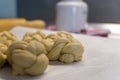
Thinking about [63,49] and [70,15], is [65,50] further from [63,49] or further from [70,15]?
[70,15]

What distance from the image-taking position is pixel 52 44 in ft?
1.06

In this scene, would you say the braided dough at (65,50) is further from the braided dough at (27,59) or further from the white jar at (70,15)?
the white jar at (70,15)

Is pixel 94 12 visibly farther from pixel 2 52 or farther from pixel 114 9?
pixel 2 52

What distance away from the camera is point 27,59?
26 cm

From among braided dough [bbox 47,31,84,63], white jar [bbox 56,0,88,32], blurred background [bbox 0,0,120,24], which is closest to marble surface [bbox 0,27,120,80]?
braided dough [bbox 47,31,84,63]

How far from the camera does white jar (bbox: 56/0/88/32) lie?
0.63 metres

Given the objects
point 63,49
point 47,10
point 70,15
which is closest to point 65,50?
point 63,49

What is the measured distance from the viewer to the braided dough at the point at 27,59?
26 centimetres

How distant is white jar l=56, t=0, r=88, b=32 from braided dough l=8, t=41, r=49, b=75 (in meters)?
0.37

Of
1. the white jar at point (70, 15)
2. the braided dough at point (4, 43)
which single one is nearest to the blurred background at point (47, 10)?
the white jar at point (70, 15)

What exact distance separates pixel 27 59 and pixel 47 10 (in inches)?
29.3

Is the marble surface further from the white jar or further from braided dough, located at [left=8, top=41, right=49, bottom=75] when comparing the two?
the white jar

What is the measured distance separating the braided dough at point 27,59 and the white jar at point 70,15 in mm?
373

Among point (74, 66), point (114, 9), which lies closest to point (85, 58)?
point (74, 66)
